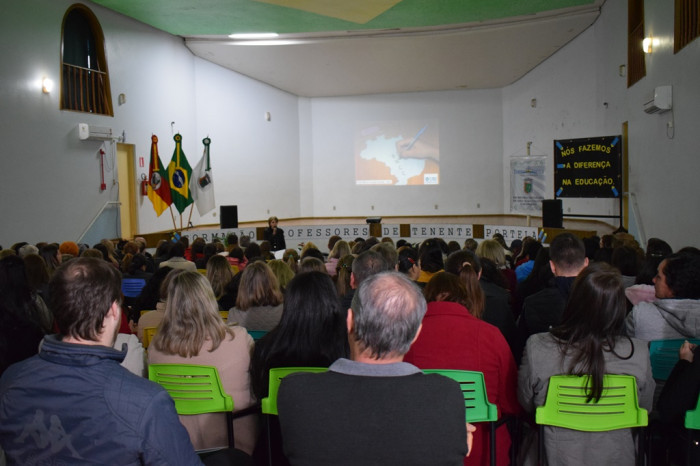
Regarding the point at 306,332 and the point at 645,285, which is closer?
the point at 306,332

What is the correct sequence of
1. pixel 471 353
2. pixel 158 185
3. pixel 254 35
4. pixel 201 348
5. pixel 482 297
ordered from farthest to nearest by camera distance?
pixel 254 35 → pixel 158 185 → pixel 482 297 → pixel 201 348 → pixel 471 353

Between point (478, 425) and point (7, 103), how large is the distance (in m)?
9.08

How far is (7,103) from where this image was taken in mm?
9133

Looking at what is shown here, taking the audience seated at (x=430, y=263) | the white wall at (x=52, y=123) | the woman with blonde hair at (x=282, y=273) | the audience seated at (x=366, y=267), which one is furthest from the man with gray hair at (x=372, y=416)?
the white wall at (x=52, y=123)

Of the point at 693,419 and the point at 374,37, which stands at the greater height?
the point at 374,37

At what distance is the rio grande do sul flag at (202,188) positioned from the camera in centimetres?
1256

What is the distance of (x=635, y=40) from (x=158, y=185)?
8776mm

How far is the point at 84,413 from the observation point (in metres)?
1.39

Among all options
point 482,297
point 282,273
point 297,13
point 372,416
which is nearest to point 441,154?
point 297,13

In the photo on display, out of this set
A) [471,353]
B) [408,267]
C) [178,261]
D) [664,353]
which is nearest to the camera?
[471,353]

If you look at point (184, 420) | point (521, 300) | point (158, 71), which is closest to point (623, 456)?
point (184, 420)

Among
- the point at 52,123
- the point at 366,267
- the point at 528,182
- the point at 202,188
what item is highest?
the point at 52,123

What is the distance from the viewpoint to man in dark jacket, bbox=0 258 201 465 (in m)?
1.38

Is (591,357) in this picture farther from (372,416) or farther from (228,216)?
(228,216)
